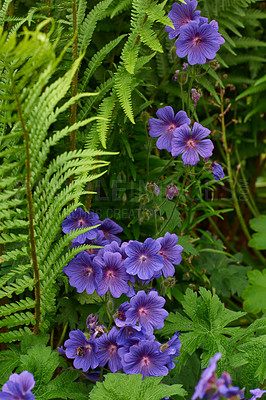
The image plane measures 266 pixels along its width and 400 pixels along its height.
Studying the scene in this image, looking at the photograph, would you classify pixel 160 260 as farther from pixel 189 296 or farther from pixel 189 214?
pixel 189 214

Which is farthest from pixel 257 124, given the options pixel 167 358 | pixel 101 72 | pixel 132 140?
pixel 167 358

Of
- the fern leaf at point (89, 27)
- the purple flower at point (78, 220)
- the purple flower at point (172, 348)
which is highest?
the fern leaf at point (89, 27)

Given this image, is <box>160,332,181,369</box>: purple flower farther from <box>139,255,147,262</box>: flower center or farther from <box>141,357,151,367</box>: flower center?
<box>139,255,147,262</box>: flower center

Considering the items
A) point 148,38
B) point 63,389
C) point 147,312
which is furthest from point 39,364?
point 148,38

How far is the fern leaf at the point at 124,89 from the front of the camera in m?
1.23

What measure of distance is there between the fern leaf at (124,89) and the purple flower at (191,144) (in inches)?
6.7

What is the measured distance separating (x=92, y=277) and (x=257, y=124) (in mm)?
1458

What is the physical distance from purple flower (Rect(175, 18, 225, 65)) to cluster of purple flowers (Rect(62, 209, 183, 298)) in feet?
1.79

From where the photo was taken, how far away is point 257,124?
234cm

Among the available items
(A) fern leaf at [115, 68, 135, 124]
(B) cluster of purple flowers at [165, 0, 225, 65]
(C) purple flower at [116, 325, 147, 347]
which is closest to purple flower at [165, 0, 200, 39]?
(B) cluster of purple flowers at [165, 0, 225, 65]

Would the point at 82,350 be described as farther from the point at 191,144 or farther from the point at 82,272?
the point at 191,144

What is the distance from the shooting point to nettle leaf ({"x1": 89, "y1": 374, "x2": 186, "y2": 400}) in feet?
3.22

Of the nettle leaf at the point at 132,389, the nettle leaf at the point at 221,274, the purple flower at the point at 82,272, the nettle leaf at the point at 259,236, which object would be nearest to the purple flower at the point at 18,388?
the nettle leaf at the point at 132,389

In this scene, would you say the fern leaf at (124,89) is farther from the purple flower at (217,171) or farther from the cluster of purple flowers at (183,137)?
the purple flower at (217,171)
